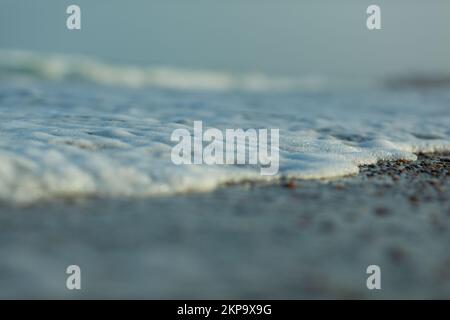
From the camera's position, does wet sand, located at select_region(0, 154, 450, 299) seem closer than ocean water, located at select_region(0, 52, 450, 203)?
Yes

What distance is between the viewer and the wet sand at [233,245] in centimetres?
184

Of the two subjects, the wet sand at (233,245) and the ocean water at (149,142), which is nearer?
the wet sand at (233,245)

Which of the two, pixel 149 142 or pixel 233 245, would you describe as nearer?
pixel 233 245

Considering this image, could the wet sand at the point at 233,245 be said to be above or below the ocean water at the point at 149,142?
below

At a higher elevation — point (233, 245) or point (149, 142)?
point (149, 142)

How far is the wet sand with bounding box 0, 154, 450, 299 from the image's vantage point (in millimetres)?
1845

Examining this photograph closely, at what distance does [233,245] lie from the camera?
2158 mm

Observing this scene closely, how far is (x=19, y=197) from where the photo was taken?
2590 millimetres

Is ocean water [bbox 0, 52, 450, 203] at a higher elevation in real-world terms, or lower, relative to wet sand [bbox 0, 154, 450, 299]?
higher
